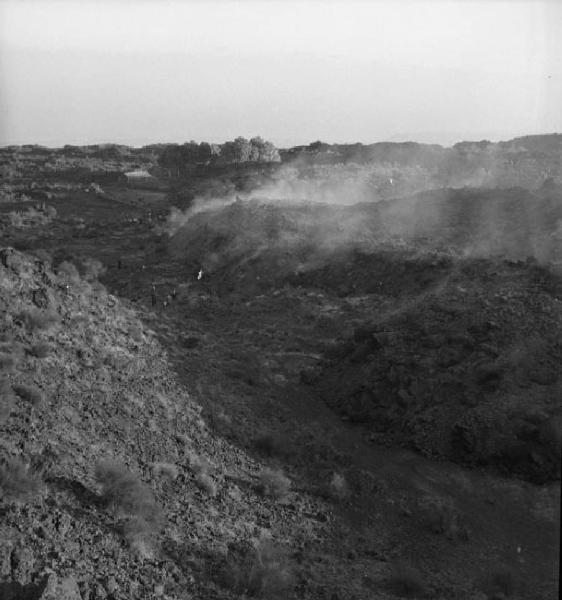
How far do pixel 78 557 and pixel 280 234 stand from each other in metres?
22.9

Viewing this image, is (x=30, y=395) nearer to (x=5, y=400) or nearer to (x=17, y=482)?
(x=5, y=400)

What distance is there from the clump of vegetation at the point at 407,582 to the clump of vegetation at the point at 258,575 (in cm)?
140

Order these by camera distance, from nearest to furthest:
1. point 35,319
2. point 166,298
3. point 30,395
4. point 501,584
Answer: point 501,584 → point 30,395 → point 35,319 → point 166,298

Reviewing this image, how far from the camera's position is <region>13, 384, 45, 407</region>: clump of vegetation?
9906mm

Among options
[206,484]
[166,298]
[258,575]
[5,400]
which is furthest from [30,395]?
[166,298]

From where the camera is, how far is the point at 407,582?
8242 millimetres

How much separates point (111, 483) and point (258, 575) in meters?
2.31

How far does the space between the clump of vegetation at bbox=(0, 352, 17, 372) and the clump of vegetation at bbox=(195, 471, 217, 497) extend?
3.70m

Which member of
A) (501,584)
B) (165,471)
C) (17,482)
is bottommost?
(501,584)

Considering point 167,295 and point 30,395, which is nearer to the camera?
point 30,395

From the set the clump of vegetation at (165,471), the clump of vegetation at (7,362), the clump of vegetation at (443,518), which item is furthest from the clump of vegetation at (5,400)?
the clump of vegetation at (443,518)

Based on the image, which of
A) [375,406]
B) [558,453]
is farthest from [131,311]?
[558,453]

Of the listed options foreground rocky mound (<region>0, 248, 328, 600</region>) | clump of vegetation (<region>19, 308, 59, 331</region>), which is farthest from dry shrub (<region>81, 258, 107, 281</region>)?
clump of vegetation (<region>19, 308, 59, 331</region>)

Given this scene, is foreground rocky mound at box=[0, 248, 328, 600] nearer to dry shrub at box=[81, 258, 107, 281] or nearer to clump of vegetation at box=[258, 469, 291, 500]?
clump of vegetation at box=[258, 469, 291, 500]
